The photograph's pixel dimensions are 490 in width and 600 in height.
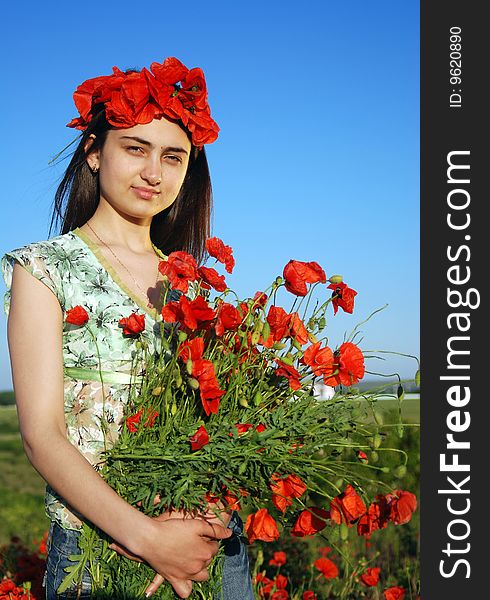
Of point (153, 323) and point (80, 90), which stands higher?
point (80, 90)

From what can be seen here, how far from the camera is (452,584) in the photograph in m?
2.60

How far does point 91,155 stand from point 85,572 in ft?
4.03

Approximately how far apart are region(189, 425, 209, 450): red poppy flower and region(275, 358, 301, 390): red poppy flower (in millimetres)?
263

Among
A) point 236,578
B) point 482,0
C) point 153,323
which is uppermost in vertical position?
point 482,0

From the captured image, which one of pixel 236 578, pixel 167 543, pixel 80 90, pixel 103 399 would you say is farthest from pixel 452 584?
pixel 80 90

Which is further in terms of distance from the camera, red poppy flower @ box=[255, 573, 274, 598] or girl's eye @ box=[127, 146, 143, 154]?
red poppy flower @ box=[255, 573, 274, 598]

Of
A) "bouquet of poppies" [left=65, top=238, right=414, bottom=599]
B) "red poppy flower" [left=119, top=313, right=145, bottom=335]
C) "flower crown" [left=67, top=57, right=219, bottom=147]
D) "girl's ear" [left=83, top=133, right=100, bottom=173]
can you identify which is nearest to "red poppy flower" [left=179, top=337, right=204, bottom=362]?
"bouquet of poppies" [left=65, top=238, right=414, bottom=599]

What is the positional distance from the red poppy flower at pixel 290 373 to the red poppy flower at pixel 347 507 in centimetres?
27

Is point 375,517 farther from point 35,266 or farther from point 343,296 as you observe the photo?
point 35,266

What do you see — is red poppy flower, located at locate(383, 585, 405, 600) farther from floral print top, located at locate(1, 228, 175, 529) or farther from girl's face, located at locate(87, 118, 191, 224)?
girl's face, located at locate(87, 118, 191, 224)

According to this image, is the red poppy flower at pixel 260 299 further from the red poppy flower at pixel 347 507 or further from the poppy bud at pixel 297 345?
the red poppy flower at pixel 347 507

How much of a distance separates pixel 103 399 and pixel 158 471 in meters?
0.27

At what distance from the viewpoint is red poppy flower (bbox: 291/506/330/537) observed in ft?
6.21

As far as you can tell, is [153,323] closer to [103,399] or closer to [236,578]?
[103,399]
